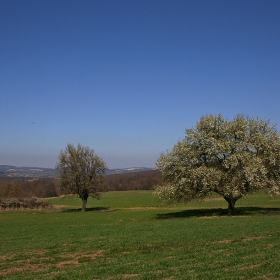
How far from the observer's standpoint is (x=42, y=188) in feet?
390

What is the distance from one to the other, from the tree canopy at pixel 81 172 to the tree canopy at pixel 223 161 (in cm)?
2170

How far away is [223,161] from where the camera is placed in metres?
34.1

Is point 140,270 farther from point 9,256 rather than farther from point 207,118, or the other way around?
point 207,118

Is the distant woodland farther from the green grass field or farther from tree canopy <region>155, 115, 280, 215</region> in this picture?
the green grass field

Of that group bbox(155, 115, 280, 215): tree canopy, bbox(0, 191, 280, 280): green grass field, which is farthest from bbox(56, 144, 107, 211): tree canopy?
bbox(0, 191, 280, 280): green grass field

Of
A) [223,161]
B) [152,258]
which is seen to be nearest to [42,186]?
[223,161]

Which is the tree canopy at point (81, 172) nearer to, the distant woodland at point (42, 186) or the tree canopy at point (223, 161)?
the distant woodland at point (42, 186)

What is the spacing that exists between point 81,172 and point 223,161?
28529 millimetres

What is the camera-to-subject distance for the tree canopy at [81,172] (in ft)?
179

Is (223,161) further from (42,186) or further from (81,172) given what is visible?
(42,186)

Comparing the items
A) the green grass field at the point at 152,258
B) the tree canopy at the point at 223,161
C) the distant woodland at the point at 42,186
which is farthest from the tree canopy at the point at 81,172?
the green grass field at the point at 152,258

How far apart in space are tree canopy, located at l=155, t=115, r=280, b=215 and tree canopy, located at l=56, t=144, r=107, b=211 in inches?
854

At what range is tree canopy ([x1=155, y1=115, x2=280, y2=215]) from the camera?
33.3 metres

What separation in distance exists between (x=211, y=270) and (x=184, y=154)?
24600mm
